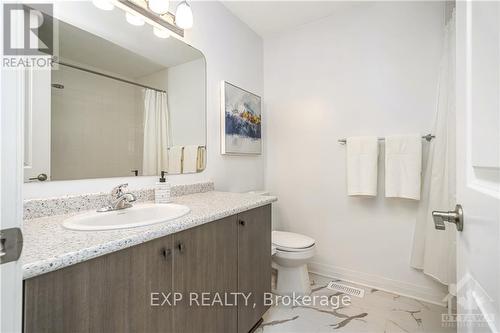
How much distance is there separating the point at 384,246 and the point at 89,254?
2.06m

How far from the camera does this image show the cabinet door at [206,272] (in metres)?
0.93

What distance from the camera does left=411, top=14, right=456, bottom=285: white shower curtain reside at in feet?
4.82

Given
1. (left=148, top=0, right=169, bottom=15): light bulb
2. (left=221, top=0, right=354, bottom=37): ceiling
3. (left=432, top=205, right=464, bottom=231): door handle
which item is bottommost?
(left=432, top=205, right=464, bottom=231): door handle

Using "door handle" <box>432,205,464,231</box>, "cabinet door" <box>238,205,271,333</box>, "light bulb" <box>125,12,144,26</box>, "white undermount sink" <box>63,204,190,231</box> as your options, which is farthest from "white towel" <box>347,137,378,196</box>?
"light bulb" <box>125,12,144,26</box>

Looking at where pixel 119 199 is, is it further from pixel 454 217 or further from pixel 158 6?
pixel 454 217

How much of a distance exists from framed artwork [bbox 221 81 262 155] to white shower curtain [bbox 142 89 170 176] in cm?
56

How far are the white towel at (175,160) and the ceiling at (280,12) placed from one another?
4.40 ft

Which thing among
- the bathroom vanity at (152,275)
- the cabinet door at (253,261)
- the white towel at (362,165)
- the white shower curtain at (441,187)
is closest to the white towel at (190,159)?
the bathroom vanity at (152,275)

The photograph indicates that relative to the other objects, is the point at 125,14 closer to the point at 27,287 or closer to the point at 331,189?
the point at 27,287

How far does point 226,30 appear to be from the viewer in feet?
6.61

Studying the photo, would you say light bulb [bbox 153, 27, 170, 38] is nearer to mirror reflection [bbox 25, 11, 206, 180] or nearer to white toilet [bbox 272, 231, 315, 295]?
mirror reflection [bbox 25, 11, 206, 180]

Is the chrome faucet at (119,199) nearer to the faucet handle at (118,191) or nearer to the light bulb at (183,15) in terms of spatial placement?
the faucet handle at (118,191)

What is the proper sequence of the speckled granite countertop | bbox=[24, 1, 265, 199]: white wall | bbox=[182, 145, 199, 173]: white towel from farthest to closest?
bbox=[182, 145, 199, 173]: white towel < bbox=[24, 1, 265, 199]: white wall < the speckled granite countertop

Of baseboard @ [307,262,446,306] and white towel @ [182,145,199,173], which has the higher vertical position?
white towel @ [182,145,199,173]
